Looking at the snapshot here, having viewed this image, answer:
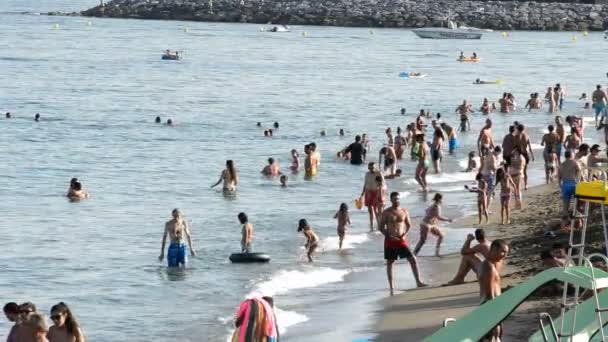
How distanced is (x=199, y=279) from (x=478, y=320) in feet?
38.6

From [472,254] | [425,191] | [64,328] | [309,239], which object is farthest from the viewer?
[425,191]

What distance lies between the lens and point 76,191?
29.8 metres

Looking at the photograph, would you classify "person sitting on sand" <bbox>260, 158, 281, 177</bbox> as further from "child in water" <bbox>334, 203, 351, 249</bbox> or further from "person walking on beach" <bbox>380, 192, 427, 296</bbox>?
"person walking on beach" <bbox>380, 192, 427, 296</bbox>

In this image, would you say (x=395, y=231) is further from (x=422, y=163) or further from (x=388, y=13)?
(x=388, y=13)

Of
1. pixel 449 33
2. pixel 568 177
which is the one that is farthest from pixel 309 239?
pixel 449 33

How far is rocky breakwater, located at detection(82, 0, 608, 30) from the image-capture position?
110500 mm

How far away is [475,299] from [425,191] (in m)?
12.9

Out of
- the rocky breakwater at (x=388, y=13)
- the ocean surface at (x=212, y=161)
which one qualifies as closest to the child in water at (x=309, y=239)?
the ocean surface at (x=212, y=161)

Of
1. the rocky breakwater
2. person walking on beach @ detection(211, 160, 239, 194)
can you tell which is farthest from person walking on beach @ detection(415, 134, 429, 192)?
the rocky breakwater

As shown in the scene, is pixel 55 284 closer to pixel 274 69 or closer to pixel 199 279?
pixel 199 279

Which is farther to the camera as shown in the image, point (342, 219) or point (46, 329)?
point (342, 219)

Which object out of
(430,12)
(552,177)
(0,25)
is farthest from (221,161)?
(0,25)

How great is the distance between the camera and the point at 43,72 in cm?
6981

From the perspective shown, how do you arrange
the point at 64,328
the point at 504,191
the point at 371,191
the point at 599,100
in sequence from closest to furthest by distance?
the point at 64,328 < the point at 504,191 < the point at 371,191 < the point at 599,100
